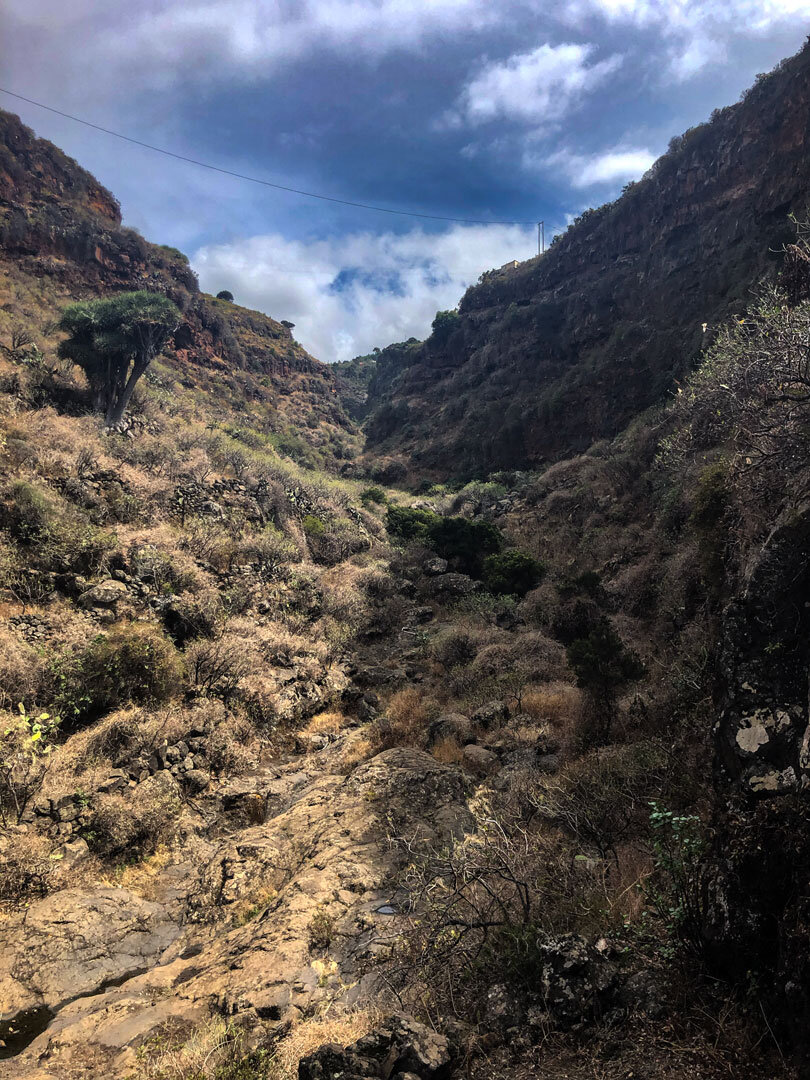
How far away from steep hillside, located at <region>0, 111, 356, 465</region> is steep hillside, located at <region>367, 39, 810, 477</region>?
8741 millimetres

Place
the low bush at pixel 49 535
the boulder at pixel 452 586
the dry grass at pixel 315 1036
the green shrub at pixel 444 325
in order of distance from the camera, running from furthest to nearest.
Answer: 1. the green shrub at pixel 444 325
2. the boulder at pixel 452 586
3. the low bush at pixel 49 535
4. the dry grass at pixel 315 1036

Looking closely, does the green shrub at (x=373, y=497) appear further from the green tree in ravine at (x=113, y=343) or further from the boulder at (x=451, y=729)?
the boulder at (x=451, y=729)

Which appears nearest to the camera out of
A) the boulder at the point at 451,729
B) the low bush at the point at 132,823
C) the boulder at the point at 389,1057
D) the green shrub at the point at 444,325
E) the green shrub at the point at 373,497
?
the boulder at the point at 389,1057

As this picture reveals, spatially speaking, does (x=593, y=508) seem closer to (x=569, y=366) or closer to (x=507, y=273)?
(x=569, y=366)

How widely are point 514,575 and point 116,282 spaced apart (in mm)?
39999

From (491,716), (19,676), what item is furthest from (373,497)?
(19,676)

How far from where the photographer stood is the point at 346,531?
20.2 meters

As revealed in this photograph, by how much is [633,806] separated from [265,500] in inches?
627

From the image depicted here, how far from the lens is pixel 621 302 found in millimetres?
36031

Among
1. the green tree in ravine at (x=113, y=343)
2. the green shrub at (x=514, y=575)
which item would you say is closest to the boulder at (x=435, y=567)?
the green shrub at (x=514, y=575)

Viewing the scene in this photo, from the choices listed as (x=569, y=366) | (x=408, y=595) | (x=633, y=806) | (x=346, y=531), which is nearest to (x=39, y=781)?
(x=633, y=806)

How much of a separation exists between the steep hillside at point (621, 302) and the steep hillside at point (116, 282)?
8.74 metres

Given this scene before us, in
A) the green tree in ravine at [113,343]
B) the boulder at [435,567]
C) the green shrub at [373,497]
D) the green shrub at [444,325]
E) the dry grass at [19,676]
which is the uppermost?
the green shrub at [444,325]

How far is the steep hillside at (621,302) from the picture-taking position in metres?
27.2
